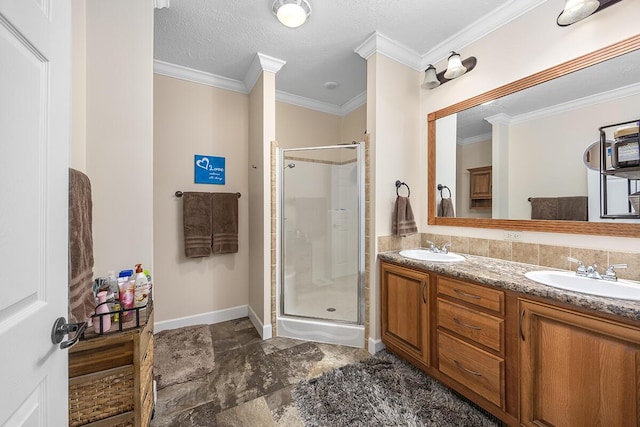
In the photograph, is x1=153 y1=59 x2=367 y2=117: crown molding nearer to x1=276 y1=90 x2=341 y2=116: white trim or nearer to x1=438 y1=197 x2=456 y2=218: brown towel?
x1=276 y1=90 x2=341 y2=116: white trim

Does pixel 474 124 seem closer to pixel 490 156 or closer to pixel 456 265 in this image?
pixel 490 156

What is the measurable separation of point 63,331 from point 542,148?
2.53 metres

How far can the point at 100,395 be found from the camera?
1.07m

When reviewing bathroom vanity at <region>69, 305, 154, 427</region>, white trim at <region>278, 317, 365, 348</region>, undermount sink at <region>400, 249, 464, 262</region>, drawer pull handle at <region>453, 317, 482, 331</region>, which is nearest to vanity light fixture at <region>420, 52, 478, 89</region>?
undermount sink at <region>400, 249, 464, 262</region>

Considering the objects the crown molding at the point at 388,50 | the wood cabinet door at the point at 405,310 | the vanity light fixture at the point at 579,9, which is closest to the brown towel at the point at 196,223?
the wood cabinet door at the point at 405,310

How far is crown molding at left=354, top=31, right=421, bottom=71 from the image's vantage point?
210cm

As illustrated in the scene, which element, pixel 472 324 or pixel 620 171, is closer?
pixel 620 171

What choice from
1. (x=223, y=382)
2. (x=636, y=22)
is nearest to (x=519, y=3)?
(x=636, y=22)

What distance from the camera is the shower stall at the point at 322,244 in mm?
2348

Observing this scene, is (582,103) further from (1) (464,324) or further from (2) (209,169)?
(2) (209,169)

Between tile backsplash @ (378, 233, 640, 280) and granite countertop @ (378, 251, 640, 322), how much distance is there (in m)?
0.05

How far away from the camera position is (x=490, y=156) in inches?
77.4

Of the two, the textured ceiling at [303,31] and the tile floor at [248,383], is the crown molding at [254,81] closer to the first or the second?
the textured ceiling at [303,31]

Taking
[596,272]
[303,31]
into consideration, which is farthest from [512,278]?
[303,31]
